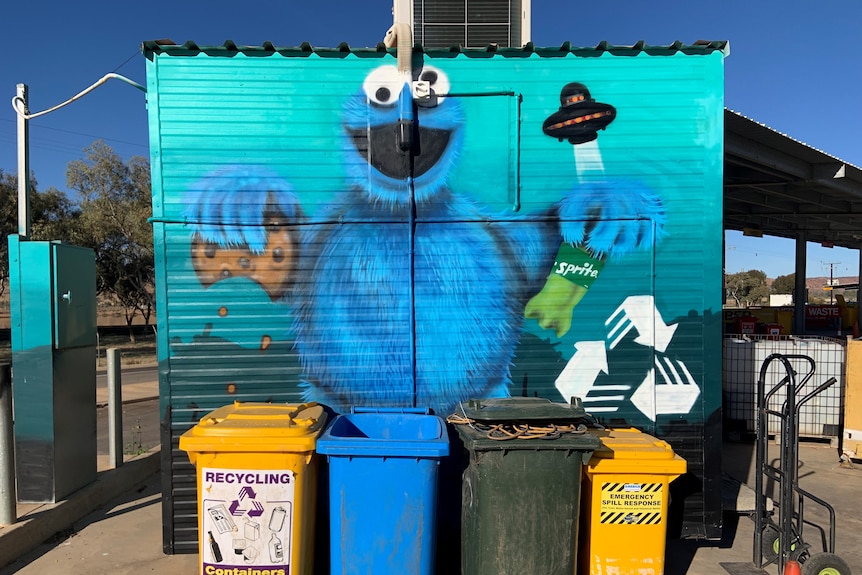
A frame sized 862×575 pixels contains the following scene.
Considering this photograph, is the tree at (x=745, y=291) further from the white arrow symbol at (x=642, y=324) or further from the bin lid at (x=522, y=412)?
the bin lid at (x=522, y=412)

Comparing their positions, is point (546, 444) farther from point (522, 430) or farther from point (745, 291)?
point (745, 291)

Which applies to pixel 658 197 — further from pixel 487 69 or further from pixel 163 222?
pixel 163 222

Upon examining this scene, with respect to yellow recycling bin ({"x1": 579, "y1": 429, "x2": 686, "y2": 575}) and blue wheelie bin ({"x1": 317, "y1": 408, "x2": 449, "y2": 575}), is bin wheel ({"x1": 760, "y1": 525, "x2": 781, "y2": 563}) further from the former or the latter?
blue wheelie bin ({"x1": 317, "y1": 408, "x2": 449, "y2": 575})

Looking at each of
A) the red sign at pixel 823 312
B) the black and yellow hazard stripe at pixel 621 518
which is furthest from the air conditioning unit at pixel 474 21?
the red sign at pixel 823 312

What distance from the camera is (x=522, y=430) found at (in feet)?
11.3

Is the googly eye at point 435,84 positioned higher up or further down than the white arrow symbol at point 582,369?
higher up

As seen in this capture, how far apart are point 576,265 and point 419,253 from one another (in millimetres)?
1377

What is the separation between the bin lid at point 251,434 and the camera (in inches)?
133

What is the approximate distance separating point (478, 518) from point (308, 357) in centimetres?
195

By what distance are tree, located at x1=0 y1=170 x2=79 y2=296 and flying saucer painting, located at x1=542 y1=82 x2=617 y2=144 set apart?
22339mm

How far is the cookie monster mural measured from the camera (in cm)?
444

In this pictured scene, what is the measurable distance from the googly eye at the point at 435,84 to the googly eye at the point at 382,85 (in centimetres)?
23

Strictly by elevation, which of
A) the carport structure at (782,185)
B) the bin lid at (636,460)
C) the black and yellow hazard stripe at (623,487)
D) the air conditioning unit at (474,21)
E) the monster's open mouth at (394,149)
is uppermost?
the air conditioning unit at (474,21)

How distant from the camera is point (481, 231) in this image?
4.49m
